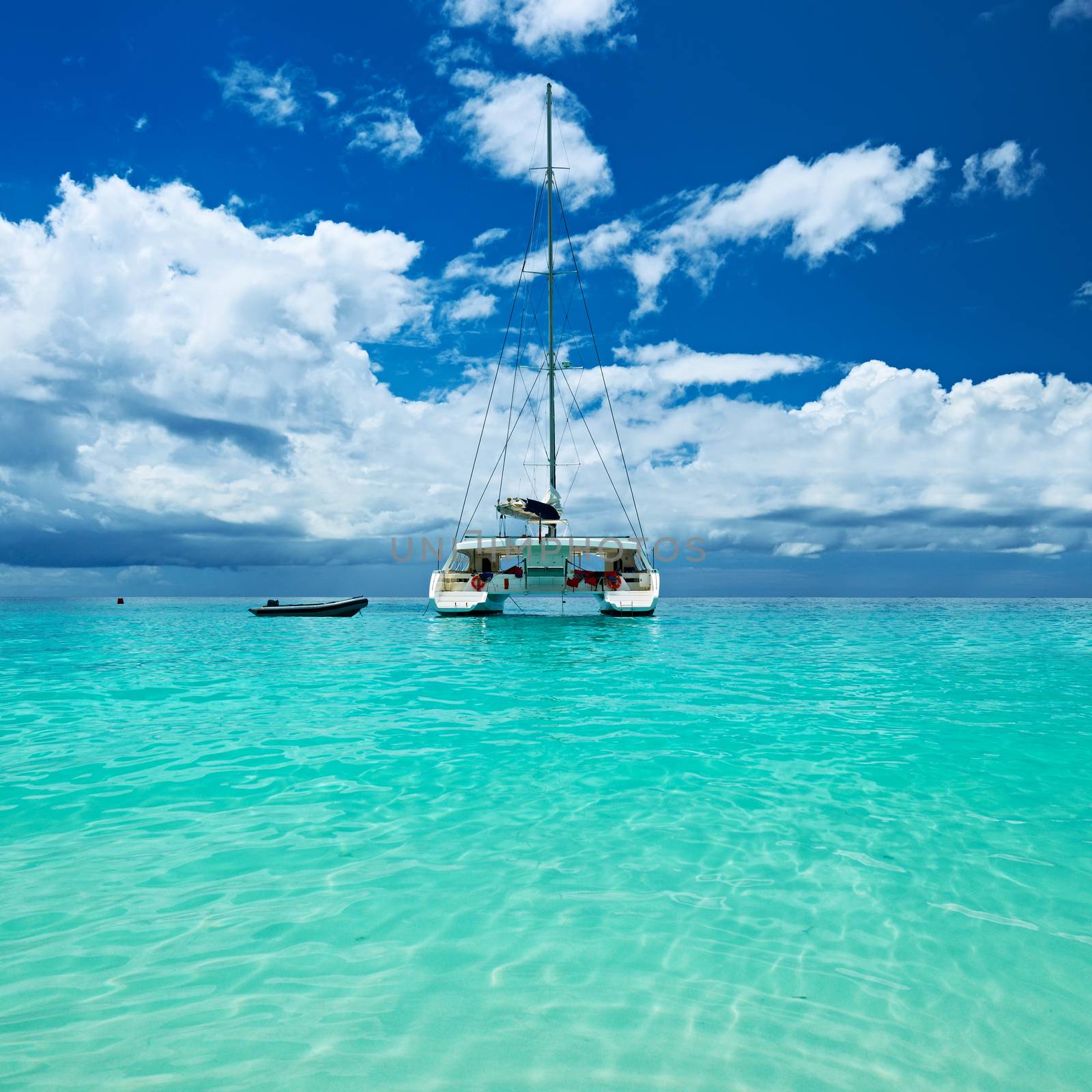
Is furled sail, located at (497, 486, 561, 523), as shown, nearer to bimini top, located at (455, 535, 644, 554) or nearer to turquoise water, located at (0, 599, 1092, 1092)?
bimini top, located at (455, 535, 644, 554)

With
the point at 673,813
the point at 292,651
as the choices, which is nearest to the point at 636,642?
the point at 292,651

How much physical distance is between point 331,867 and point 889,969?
347 cm

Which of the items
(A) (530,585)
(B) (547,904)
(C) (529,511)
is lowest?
(B) (547,904)

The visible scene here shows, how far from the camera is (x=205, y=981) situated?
335cm

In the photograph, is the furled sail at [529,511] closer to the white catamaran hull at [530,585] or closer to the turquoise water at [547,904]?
the white catamaran hull at [530,585]

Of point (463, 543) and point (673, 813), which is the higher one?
point (463, 543)

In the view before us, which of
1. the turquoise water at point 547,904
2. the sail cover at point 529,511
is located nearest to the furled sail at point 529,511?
the sail cover at point 529,511

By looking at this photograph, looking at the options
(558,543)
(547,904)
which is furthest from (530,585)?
(547,904)

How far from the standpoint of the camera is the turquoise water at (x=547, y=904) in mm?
2855

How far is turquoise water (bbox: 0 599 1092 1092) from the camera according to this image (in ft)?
9.37

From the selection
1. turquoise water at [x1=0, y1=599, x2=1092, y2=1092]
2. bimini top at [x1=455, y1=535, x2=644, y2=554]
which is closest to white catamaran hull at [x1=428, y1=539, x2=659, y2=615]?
bimini top at [x1=455, y1=535, x2=644, y2=554]

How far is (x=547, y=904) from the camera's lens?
4.15 metres

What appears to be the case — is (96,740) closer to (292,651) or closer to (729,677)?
(729,677)

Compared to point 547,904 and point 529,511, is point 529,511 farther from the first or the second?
point 547,904
